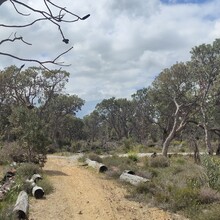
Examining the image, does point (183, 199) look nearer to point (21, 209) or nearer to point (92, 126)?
point (21, 209)

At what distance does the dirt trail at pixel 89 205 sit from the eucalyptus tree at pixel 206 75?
13807mm

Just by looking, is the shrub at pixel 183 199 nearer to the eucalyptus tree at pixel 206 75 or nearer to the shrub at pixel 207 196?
the shrub at pixel 207 196

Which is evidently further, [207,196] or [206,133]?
[206,133]

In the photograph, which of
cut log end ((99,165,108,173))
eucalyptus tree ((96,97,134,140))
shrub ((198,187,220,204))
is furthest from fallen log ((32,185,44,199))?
eucalyptus tree ((96,97,134,140))

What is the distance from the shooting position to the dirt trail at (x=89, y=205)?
10.9 m

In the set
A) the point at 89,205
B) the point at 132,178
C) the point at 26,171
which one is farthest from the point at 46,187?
the point at 132,178

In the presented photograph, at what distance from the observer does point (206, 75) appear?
29.1 metres

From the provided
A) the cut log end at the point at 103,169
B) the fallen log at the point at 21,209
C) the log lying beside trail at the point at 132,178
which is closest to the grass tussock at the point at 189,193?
the log lying beside trail at the point at 132,178

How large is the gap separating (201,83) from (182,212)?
64.9 ft

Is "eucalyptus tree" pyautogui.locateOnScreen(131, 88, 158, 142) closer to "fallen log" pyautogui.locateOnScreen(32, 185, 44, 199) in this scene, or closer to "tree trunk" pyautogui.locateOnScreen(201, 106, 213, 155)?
"tree trunk" pyautogui.locateOnScreen(201, 106, 213, 155)

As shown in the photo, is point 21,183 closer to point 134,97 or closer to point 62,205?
point 62,205

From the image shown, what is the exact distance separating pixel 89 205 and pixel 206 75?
63.4ft

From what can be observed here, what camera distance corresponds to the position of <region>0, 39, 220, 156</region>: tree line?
2170 cm

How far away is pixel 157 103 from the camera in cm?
3647
